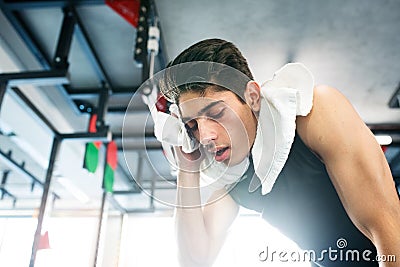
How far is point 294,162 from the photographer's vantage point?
109 cm

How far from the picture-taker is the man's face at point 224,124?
0.92m

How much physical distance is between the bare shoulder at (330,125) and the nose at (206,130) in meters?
0.22

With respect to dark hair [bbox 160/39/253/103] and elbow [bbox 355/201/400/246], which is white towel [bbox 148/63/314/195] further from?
elbow [bbox 355/201/400/246]

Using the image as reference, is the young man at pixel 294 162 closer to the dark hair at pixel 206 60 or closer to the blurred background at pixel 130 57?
the dark hair at pixel 206 60

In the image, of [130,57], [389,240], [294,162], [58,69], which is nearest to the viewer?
[389,240]

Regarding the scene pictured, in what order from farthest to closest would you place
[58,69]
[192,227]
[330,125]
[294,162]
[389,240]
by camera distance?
[58,69]
[192,227]
[294,162]
[330,125]
[389,240]

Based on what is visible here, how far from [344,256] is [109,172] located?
302 cm

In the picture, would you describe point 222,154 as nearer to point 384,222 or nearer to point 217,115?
point 217,115

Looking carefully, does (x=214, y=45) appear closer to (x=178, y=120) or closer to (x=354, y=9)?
(x=178, y=120)

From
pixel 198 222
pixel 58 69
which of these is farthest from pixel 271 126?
pixel 58 69

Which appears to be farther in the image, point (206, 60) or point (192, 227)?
point (192, 227)

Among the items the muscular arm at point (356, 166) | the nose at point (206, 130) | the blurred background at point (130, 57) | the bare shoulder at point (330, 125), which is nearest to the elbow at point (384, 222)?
the muscular arm at point (356, 166)

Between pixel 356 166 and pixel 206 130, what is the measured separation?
344 millimetres

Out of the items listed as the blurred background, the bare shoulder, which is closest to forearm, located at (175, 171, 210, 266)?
the bare shoulder
